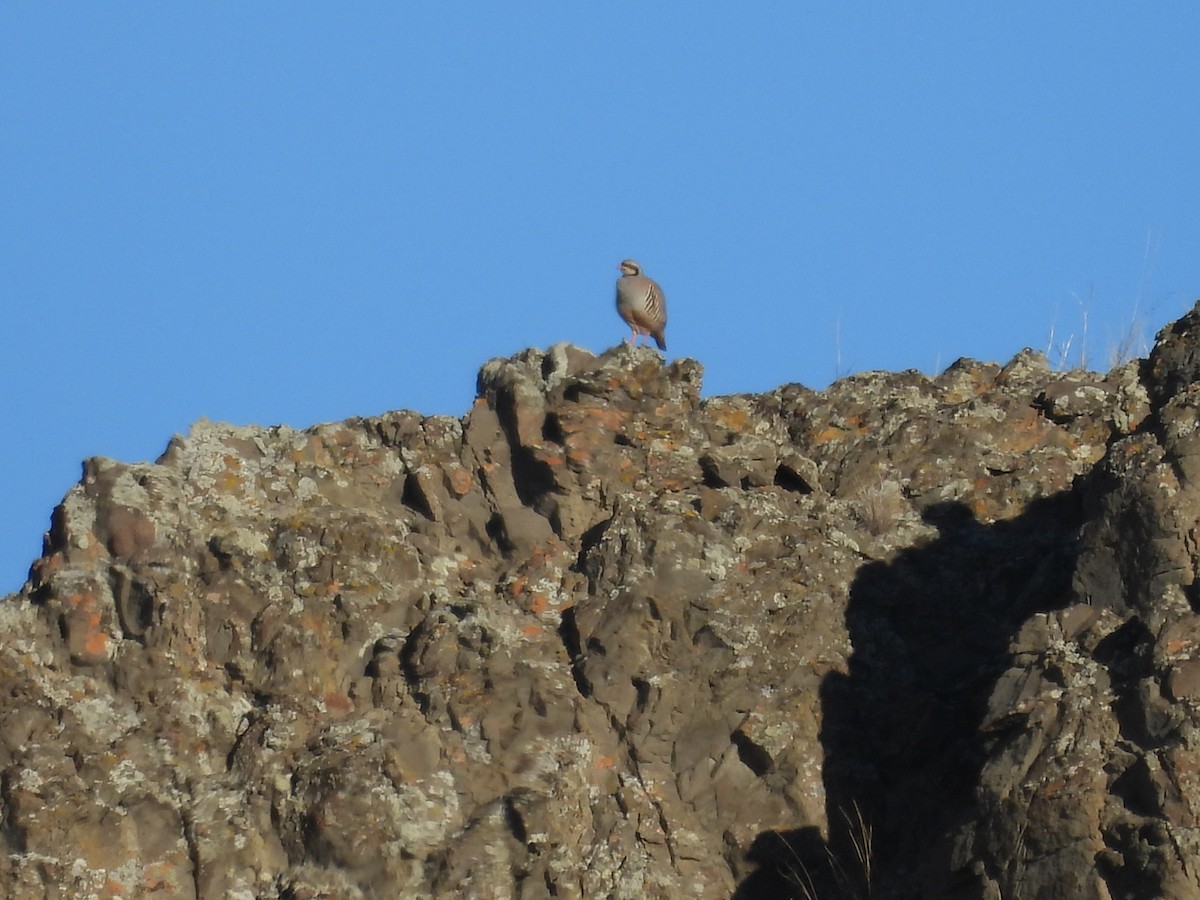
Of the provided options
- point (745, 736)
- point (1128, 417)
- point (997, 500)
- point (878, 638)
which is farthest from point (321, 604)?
point (1128, 417)

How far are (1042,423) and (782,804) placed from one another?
338cm

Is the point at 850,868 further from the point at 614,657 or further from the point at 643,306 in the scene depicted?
the point at 643,306

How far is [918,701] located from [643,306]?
805 cm

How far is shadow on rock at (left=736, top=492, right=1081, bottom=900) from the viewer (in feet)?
28.1

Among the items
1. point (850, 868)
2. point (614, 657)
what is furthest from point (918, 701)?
point (614, 657)

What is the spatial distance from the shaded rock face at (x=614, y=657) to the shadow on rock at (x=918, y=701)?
0.02m

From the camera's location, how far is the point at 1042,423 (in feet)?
36.6

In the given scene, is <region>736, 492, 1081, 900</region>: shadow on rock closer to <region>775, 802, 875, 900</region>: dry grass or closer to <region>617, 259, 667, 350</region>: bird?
<region>775, 802, 875, 900</region>: dry grass

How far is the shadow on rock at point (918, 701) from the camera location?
8.56 metres

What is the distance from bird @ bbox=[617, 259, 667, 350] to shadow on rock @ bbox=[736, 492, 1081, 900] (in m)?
6.54

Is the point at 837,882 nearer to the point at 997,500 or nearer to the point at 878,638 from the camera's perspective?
the point at 878,638

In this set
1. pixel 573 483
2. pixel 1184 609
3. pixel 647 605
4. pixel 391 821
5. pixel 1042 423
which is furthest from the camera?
A: pixel 1042 423

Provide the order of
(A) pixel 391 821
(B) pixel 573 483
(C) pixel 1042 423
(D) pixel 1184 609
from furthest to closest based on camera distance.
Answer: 1. (C) pixel 1042 423
2. (B) pixel 573 483
3. (A) pixel 391 821
4. (D) pixel 1184 609

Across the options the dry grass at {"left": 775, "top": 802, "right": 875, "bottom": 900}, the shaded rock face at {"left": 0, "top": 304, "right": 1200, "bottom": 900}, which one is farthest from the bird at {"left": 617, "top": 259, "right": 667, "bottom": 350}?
the dry grass at {"left": 775, "top": 802, "right": 875, "bottom": 900}
